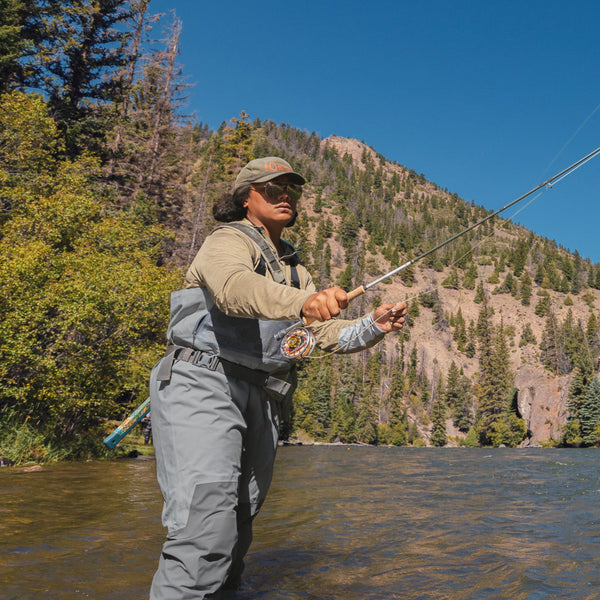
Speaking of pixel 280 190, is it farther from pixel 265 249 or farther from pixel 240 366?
pixel 240 366

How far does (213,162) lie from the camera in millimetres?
57250

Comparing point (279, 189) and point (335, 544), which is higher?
point (279, 189)

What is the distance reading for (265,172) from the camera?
306 cm

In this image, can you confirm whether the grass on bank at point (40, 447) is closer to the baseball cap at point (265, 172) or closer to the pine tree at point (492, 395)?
the baseball cap at point (265, 172)

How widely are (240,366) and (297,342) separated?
558mm

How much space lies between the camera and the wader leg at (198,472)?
2.29 metres

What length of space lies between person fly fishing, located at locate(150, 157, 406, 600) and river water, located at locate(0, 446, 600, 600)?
100cm

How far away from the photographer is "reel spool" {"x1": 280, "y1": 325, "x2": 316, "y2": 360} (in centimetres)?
220

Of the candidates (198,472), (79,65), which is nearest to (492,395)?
(79,65)

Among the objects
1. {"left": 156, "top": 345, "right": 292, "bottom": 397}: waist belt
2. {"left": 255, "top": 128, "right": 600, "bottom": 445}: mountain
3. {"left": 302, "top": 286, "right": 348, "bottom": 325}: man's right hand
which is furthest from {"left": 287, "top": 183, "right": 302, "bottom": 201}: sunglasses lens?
{"left": 255, "top": 128, "right": 600, "bottom": 445}: mountain

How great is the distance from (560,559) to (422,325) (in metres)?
148

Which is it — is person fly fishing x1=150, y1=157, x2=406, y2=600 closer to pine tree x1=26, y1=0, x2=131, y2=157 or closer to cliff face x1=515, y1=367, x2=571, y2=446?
pine tree x1=26, y1=0, x2=131, y2=157

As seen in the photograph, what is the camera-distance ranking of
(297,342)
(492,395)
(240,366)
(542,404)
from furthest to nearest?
(492,395) < (542,404) < (240,366) < (297,342)

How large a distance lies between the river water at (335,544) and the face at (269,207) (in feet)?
7.71
